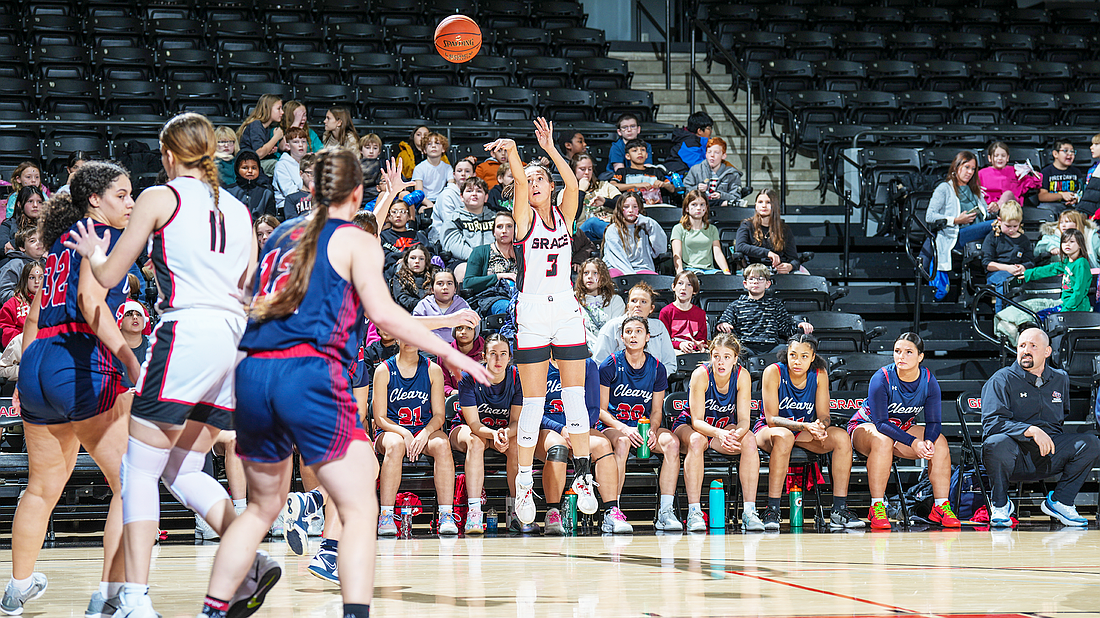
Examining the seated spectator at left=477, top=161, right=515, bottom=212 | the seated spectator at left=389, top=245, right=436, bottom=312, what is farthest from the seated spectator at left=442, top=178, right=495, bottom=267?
the seated spectator at left=389, top=245, right=436, bottom=312

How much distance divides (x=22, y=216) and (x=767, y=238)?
6.39 m

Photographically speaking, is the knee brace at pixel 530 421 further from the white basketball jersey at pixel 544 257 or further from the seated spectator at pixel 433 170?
the seated spectator at pixel 433 170

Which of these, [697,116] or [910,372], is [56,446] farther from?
[697,116]

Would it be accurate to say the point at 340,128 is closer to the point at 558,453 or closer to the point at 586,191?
the point at 586,191

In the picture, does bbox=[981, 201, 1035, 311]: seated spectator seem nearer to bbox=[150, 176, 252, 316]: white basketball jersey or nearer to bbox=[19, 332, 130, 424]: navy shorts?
bbox=[150, 176, 252, 316]: white basketball jersey

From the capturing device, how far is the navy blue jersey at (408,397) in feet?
25.2

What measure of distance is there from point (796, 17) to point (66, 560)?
12821mm

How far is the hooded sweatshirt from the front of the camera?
31.5 feet

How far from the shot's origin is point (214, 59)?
12.6m

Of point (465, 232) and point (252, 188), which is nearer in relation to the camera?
point (465, 232)

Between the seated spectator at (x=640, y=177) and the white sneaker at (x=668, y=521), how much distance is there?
14.5 feet

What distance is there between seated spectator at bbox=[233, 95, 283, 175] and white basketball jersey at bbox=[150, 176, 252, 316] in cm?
701

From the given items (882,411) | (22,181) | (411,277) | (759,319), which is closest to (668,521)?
(882,411)

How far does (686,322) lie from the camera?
8.99 metres
